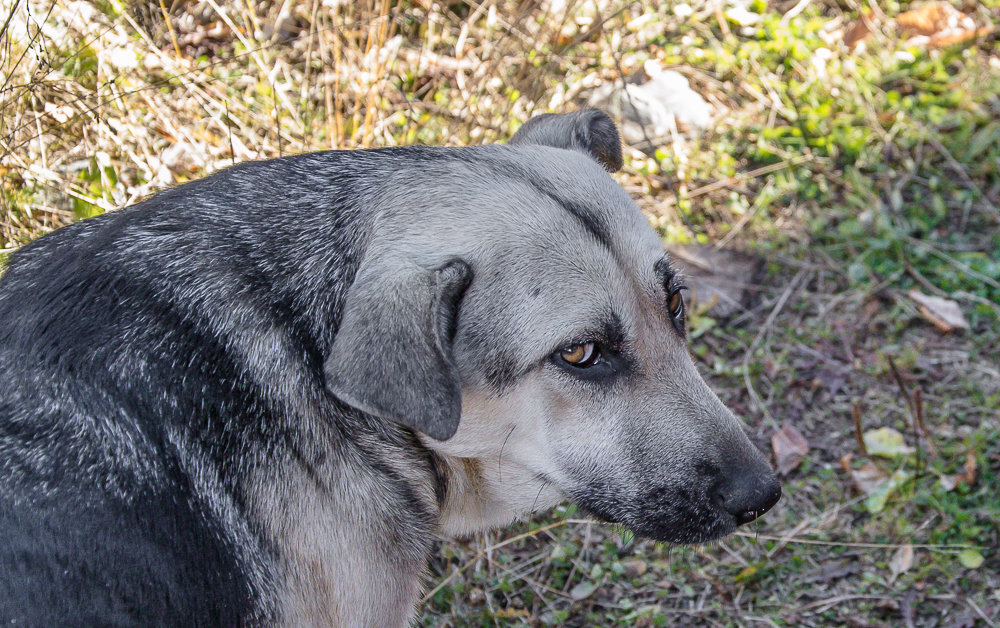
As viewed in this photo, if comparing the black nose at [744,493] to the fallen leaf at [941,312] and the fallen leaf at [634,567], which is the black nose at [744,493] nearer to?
the fallen leaf at [634,567]

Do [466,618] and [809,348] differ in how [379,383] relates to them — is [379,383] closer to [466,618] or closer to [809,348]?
[466,618]

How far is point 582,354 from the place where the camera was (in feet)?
10.7

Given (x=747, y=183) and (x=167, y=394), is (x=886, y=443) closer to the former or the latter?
(x=747, y=183)

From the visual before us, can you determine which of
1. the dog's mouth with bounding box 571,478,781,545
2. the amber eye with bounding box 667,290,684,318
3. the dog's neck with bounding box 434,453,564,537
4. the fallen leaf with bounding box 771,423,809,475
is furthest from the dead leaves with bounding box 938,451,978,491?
the dog's neck with bounding box 434,453,564,537

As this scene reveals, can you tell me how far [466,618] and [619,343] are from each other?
2.02 metres

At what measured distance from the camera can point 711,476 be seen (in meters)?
3.35

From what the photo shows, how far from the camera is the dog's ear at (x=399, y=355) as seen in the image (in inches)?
113

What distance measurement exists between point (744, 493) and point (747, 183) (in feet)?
13.1

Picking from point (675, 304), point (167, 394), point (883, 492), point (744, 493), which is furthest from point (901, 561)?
point (167, 394)

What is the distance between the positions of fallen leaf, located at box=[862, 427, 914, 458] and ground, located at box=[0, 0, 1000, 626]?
0.01 m

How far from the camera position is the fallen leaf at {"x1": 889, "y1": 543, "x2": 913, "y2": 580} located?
4.62m

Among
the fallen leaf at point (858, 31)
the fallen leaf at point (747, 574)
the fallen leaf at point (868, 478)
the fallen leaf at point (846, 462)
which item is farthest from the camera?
the fallen leaf at point (858, 31)

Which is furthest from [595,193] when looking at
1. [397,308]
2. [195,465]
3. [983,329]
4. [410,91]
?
[410,91]

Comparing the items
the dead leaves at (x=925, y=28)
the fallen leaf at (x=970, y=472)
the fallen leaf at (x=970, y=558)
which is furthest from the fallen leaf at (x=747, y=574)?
the dead leaves at (x=925, y=28)
